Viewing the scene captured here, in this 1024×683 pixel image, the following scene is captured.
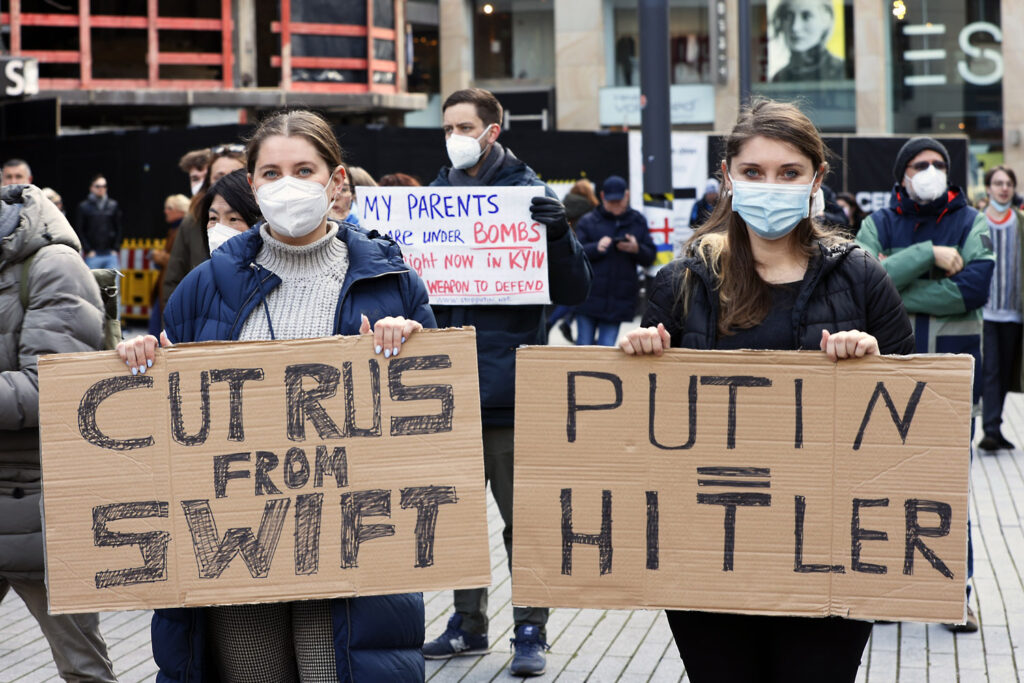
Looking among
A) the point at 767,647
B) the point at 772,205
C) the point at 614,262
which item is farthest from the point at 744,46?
the point at 767,647

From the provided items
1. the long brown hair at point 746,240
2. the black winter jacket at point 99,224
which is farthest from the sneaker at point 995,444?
the black winter jacket at point 99,224

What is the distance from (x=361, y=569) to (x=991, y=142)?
31.6 m

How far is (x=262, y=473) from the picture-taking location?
3307mm

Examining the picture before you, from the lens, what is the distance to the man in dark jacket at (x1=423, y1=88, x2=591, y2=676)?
17.6 feet

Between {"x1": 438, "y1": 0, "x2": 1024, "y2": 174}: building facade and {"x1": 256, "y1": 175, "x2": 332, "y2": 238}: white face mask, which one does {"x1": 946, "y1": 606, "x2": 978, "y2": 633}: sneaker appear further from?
{"x1": 438, "y1": 0, "x2": 1024, "y2": 174}: building facade

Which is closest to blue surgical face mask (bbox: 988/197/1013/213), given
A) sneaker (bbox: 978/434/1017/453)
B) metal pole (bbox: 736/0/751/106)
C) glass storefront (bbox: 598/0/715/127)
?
sneaker (bbox: 978/434/1017/453)

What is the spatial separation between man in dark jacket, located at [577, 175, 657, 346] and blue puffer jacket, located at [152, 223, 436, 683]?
29.2 ft

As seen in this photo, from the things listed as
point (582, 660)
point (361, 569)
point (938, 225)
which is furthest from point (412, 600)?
point (938, 225)

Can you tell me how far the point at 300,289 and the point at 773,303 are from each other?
3.77ft

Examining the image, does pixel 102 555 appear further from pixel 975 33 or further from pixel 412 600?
pixel 975 33

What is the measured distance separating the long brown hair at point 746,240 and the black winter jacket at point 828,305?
26 millimetres

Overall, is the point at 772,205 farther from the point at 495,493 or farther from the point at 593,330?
the point at 593,330

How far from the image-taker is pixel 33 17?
76.5 ft

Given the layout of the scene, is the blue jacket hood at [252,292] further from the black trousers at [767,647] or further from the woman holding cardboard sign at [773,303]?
the black trousers at [767,647]
